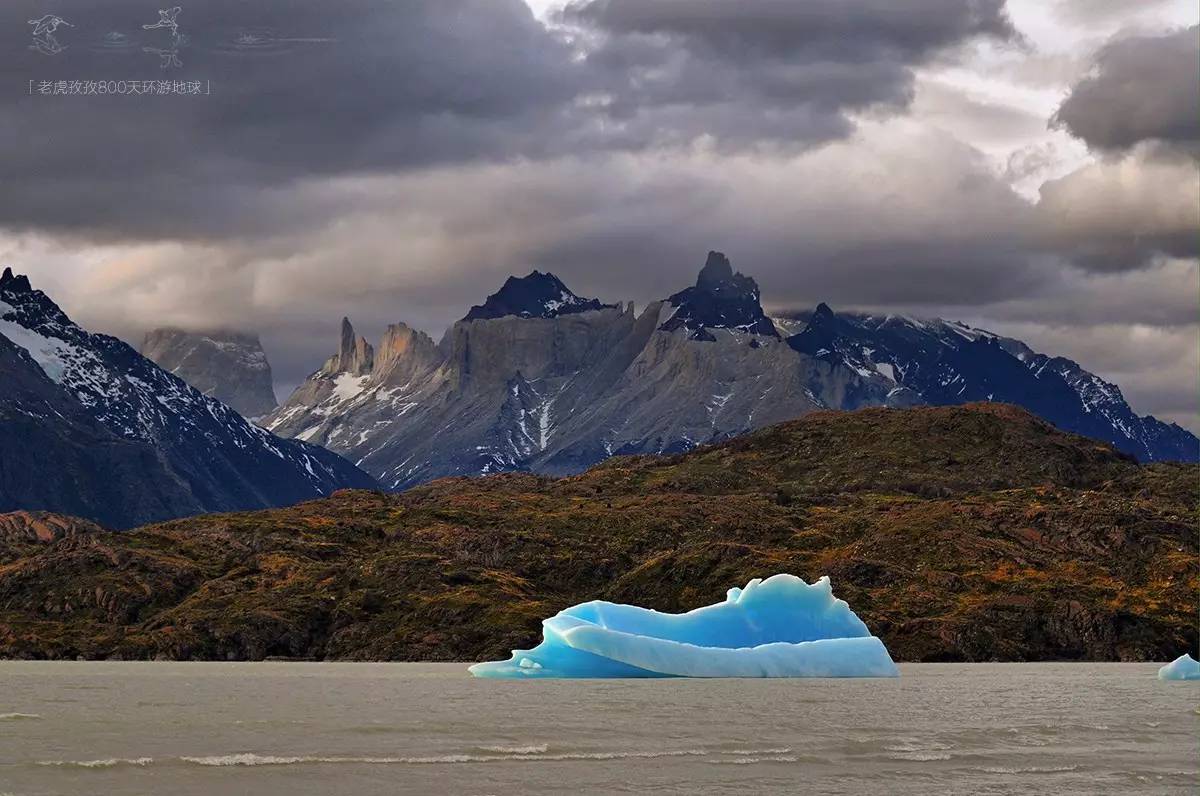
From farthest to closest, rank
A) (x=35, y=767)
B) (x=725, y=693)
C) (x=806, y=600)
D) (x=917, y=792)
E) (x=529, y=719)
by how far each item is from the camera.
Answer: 1. (x=806, y=600)
2. (x=725, y=693)
3. (x=529, y=719)
4. (x=35, y=767)
5. (x=917, y=792)

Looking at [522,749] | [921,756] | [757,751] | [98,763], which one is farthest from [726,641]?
[98,763]

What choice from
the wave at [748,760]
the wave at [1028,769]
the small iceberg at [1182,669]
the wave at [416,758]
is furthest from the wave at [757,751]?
the small iceberg at [1182,669]

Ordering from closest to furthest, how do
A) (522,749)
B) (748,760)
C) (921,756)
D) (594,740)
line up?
(748,760)
(921,756)
(522,749)
(594,740)

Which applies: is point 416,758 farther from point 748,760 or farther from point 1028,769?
point 1028,769

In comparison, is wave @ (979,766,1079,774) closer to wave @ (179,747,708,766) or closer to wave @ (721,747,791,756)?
wave @ (721,747,791,756)

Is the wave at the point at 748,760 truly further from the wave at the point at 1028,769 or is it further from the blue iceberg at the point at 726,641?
the blue iceberg at the point at 726,641

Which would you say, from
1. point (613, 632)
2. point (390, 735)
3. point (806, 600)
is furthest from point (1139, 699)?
point (390, 735)

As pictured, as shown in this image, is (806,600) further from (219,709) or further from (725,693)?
(219,709)
